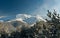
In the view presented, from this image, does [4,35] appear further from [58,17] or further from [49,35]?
[58,17]

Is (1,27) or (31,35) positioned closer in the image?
(31,35)

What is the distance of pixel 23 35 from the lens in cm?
3925

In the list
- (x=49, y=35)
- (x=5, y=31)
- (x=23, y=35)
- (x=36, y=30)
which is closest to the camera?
(x=49, y=35)

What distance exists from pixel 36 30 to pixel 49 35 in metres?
8.52

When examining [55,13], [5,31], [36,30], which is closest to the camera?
[55,13]

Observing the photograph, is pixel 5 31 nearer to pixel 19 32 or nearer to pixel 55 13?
pixel 19 32

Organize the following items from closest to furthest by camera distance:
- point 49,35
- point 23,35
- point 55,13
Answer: point 55,13, point 49,35, point 23,35

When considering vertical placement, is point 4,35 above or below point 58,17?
below

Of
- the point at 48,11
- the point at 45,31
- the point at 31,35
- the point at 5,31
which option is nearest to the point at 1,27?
the point at 5,31

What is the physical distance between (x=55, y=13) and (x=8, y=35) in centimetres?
2012

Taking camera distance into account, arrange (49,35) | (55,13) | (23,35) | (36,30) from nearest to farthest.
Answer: (55,13)
(49,35)
(36,30)
(23,35)

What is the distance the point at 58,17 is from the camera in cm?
2338

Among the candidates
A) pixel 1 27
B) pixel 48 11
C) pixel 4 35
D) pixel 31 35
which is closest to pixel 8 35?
pixel 4 35

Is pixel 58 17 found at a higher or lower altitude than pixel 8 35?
higher
